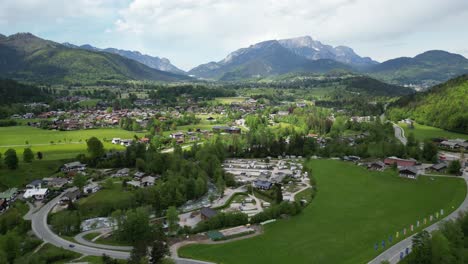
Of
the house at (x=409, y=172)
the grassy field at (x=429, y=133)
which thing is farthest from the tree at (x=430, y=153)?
the grassy field at (x=429, y=133)

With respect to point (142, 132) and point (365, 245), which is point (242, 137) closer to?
point (142, 132)

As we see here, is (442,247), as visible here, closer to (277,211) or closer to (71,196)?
(277,211)

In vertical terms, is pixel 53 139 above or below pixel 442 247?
above

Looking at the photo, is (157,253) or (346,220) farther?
(346,220)

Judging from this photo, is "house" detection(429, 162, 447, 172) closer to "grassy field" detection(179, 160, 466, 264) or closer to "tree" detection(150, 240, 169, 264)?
"grassy field" detection(179, 160, 466, 264)

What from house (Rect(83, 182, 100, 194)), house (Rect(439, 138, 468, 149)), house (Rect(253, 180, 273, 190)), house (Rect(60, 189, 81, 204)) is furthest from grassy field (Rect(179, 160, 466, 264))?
house (Rect(439, 138, 468, 149))

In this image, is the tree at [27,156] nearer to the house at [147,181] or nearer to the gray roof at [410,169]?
the house at [147,181]

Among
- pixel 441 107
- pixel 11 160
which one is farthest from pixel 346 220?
pixel 441 107
